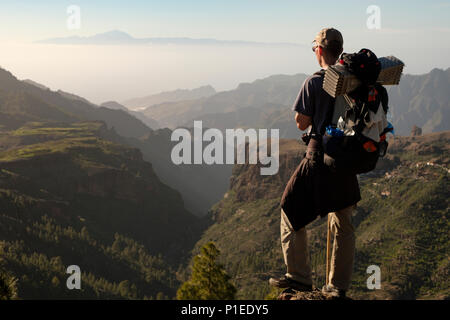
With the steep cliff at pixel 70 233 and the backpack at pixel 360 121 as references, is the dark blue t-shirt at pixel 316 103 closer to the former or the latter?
the backpack at pixel 360 121

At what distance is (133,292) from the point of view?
424 feet

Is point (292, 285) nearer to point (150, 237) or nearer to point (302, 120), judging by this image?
point (302, 120)

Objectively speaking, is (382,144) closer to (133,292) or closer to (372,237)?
(133,292)

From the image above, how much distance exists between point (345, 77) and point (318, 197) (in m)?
2.56

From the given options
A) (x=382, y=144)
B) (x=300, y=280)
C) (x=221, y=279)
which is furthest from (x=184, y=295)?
(x=382, y=144)

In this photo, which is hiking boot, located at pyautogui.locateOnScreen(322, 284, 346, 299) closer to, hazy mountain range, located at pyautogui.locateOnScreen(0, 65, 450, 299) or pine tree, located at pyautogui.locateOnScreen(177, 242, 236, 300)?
pine tree, located at pyautogui.locateOnScreen(177, 242, 236, 300)

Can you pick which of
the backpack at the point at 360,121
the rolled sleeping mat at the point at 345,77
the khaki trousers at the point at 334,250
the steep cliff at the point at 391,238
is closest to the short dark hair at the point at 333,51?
the backpack at the point at 360,121

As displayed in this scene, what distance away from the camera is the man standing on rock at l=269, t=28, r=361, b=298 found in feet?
26.0

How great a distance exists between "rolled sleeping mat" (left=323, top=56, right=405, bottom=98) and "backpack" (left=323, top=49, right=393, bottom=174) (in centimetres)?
12

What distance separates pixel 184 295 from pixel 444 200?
151 metres

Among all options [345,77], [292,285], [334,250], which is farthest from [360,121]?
[292,285]

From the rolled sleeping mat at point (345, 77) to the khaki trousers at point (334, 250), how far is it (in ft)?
8.79

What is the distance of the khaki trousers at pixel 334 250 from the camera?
844cm

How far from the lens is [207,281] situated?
17.7 meters
